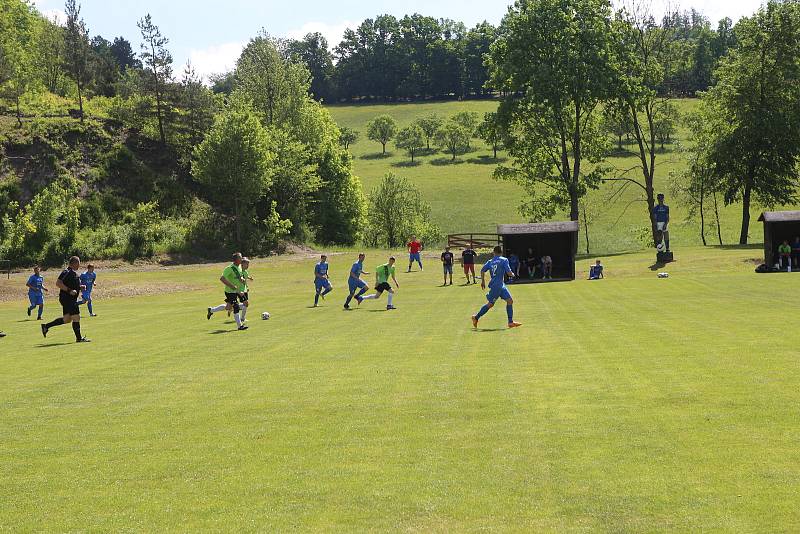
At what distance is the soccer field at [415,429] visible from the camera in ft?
24.8

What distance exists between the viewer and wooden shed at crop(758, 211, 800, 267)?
40.5 m

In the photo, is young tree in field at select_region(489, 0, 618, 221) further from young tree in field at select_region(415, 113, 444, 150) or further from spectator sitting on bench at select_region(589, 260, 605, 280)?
young tree in field at select_region(415, 113, 444, 150)

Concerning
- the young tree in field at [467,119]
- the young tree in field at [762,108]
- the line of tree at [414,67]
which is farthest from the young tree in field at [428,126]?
the young tree in field at [762,108]

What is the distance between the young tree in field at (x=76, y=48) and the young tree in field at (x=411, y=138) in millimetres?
59754

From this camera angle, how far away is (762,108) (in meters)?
60.5

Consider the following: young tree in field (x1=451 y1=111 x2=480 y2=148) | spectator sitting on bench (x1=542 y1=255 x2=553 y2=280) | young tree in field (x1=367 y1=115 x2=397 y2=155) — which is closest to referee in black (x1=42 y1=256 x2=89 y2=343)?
spectator sitting on bench (x1=542 y1=255 x2=553 y2=280)

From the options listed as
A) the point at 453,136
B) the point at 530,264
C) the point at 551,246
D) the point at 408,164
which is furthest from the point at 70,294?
the point at 453,136

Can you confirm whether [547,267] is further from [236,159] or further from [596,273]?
[236,159]

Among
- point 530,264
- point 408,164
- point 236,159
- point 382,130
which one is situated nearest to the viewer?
point 530,264

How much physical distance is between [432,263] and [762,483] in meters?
50.5

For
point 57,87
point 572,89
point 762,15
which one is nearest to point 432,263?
point 572,89

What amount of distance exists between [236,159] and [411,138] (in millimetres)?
74693

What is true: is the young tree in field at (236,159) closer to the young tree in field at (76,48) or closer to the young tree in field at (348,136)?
the young tree in field at (76,48)

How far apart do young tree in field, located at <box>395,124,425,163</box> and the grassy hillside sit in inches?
88.0
